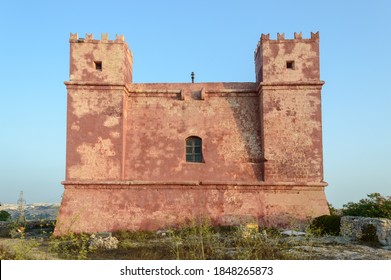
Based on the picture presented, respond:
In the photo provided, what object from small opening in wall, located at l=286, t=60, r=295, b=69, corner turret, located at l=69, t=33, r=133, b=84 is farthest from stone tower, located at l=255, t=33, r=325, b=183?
corner turret, located at l=69, t=33, r=133, b=84

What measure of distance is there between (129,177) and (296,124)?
705 centimetres

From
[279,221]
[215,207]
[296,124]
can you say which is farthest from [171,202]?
[296,124]

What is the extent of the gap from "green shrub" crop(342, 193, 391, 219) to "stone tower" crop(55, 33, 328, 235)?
3.56 meters

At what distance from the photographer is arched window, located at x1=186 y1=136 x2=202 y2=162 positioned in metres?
17.5

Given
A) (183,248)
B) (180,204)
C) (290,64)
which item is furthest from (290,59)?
(183,248)

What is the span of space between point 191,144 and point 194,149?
25 centimetres

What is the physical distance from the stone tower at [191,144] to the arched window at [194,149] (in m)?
0.04

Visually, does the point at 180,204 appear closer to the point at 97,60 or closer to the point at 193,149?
the point at 193,149

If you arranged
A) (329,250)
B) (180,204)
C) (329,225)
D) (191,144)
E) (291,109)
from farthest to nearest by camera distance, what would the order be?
(191,144) < (291,109) < (180,204) < (329,225) < (329,250)

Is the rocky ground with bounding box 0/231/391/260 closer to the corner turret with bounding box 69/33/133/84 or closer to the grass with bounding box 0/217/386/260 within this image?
the grass with bounding box 0/217/386/260

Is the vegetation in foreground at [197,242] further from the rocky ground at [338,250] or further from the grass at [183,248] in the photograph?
the rocky ground at [338,250]

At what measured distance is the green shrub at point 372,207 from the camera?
18.0m

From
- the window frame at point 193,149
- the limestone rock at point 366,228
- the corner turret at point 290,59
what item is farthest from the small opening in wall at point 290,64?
the limestone rock at point 366,228

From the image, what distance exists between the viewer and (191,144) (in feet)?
57.8
